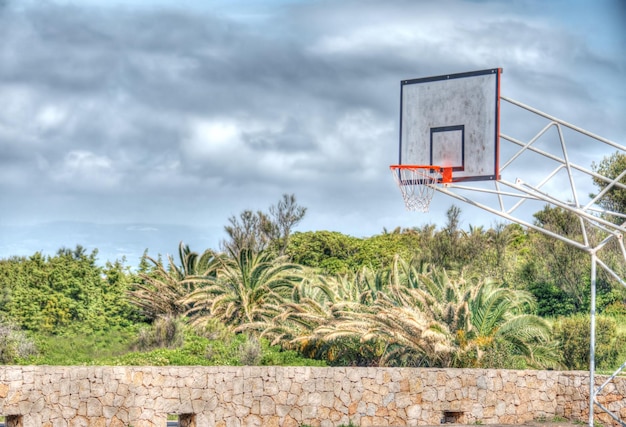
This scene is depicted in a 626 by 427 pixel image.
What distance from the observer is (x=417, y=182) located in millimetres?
17000

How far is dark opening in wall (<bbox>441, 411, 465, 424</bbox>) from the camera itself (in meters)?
18.1

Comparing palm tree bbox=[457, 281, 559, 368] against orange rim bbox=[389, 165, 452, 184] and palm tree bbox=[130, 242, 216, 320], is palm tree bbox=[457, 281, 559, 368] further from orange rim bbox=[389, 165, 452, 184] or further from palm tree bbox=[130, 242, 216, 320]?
palm tree bbox=[130, 242, 216, 320]

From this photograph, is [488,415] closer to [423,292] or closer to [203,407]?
[423,292]

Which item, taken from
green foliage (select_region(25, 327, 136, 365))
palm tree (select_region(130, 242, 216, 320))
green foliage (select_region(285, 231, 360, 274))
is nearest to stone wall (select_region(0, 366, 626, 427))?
green foliage (select_region(25, 327, 136, 365))

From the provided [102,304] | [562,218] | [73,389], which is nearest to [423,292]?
[73,389]

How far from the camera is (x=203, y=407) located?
1526 centimetres

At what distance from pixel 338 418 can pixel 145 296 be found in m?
15.0

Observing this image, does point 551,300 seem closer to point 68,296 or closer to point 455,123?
point 68,296

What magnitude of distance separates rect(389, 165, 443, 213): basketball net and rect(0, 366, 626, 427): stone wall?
3.31 m

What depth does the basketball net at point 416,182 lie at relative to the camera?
55.2 ft

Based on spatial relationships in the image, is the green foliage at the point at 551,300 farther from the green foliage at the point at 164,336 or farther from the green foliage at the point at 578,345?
the green foliage at the point at 164,336

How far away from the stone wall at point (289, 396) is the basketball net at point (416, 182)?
3305 mm

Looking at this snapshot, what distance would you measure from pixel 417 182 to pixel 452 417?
5040mm

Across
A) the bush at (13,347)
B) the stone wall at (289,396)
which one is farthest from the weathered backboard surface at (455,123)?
the bush at (13,347)
